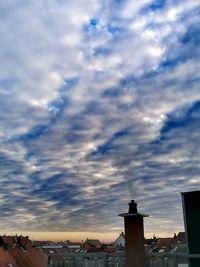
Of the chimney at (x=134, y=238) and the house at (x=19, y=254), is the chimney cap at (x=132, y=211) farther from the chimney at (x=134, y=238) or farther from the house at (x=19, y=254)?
the house at (x=19, y=254)

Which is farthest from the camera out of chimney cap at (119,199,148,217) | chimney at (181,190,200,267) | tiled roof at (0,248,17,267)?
tiled roof at (0,248,17,267)

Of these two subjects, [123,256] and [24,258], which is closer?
[123,256]

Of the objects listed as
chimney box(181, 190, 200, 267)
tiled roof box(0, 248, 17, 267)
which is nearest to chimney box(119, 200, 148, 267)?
chimney box(181, 190, 200, 267)

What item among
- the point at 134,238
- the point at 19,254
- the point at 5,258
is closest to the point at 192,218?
the point at 134,238

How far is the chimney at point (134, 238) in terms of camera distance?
1046 cm

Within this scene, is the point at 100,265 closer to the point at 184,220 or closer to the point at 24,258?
the point at 184,220

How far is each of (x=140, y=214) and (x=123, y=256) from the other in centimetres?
137

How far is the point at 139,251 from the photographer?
10641 mm

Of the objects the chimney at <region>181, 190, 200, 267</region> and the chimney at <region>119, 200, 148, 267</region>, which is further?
the chimney at <region>181, 190, 200, 267</region>

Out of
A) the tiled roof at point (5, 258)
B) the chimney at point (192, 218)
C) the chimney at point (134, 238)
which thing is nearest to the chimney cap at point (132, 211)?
the chimney at point (134, 238)

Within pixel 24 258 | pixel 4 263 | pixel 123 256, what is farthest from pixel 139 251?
pixel 24 258

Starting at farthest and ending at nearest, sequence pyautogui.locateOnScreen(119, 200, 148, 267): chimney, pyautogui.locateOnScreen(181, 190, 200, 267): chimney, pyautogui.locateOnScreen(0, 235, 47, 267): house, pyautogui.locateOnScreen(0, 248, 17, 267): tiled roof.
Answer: pyautogui.locateOnScreen(0, 235, 47, 267): house, pyautogui.locateOnScreen(0, 248, 17, 267): tiled roof, pyautogui.locateOnScreen(181, 190, 200, 267): chimney, pyautogui.locateOnScreen(119, 200, 148, 267): chimney

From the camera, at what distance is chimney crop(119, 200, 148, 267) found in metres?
10.5

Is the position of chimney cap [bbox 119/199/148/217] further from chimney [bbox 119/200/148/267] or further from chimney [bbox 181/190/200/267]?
chimney [bbox 181/190/200/267]
